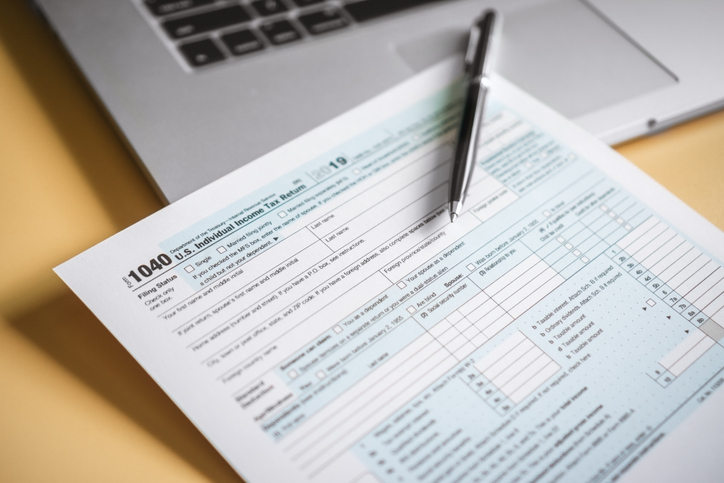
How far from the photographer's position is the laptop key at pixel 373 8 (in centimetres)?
52

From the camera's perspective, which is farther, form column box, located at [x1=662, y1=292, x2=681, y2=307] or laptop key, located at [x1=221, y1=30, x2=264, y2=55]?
laptop key, located at [x1=221, y1=30, x2=264, y2=55]

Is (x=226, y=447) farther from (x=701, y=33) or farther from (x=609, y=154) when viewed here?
(x=701, y=33)

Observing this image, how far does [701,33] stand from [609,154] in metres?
0.19

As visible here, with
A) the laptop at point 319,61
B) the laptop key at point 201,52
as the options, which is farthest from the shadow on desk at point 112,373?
the laptop key at point 201,52

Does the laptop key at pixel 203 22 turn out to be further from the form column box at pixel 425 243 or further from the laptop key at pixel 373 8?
the form column box at pixel 425 243

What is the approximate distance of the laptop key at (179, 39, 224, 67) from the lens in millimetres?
470

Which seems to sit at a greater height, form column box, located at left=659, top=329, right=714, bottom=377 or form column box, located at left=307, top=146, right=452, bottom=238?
form column box, located at left=307, top=146, right=452, bottom=238

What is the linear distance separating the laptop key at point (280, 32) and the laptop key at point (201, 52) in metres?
0.05

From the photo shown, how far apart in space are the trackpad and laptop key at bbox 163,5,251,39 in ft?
0.48

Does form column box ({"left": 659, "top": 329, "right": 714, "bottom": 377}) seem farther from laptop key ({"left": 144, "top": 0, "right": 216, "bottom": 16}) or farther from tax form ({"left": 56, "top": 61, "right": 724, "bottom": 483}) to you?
laptop key ({"left": 144, "top": 0, "right": 216, "bottom": 16})

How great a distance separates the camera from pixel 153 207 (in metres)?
0.42

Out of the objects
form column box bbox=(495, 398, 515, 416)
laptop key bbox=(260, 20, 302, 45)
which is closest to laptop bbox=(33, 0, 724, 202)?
laptop key bbox=(260, 20, 302, 45)

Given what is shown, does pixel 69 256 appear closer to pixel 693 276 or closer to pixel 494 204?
pixel 494 204

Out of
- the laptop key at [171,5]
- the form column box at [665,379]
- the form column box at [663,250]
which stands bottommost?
the form column box at [665,379]
